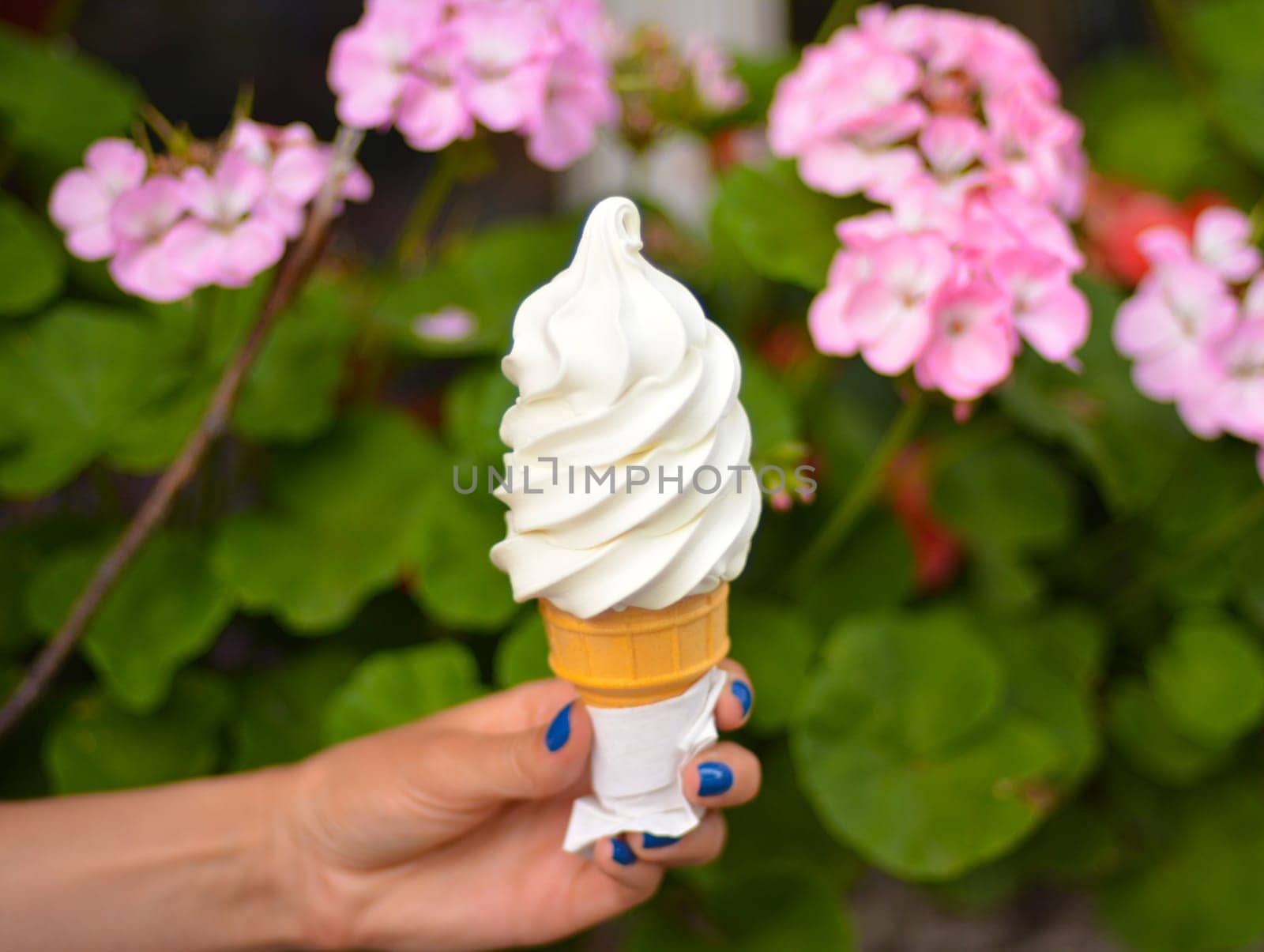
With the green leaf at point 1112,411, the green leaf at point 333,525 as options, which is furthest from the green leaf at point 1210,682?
the green leaf at point 333,525

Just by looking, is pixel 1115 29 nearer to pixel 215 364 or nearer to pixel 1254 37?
pixel 1254 37

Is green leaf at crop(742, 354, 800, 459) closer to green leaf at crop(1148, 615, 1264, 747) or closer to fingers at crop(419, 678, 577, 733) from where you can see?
fingers at crop(419, 678, 577, 733)

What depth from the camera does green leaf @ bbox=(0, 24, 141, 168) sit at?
2.48 ft

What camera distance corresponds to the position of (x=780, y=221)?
0.69 metres

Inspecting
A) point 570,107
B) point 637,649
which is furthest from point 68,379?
point 637,649

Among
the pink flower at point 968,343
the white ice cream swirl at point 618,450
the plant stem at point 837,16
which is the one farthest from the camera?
the plant stem at point 837,16

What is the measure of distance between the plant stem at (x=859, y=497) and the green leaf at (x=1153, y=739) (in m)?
0.25

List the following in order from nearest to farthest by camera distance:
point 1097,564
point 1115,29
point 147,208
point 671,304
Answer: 1. point 671,304
2. point 147,208
3. point 1097,564
4. point 1115,29

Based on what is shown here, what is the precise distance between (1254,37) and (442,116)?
947mm

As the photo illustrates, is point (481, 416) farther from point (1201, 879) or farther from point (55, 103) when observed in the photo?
point (1201, 879)

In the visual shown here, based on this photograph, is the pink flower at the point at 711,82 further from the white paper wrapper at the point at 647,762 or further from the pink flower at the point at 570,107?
the white paper wrapper at the point at 647,762

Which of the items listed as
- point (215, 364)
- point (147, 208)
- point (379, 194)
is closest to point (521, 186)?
point (379, 194)

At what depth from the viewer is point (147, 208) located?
575 mm

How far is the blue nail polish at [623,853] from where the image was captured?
0.48 meters
